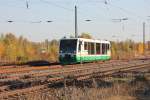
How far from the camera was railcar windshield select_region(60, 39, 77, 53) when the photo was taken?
4269 centimetres

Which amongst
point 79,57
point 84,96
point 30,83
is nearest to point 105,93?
point 84,96

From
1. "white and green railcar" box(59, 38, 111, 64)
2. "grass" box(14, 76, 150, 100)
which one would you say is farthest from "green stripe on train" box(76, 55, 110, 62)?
"grass" box(14, 76, 150, 100)

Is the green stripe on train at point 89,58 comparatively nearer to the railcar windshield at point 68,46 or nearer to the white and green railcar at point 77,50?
the white and green railcar at point 77,50

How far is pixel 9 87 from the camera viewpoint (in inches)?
758

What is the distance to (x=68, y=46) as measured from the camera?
43.2 m

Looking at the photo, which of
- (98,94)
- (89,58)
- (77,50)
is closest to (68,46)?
(77,50)

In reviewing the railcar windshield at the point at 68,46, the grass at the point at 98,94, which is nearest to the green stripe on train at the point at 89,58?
the railcar windshield at the point at 68,46

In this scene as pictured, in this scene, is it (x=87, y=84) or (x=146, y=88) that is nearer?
(x=146, y=88)

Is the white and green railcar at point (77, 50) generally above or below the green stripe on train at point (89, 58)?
above

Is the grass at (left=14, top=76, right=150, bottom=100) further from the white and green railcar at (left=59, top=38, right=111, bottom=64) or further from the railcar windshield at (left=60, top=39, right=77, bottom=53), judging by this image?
the railcar windshield at (left=60, top=39, right=77, bottom=53)

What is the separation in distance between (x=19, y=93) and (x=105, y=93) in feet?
10.8

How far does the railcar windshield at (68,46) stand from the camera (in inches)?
1681

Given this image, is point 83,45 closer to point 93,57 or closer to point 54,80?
point 93,57

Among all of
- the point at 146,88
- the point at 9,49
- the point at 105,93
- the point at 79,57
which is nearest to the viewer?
the point at 105,93
